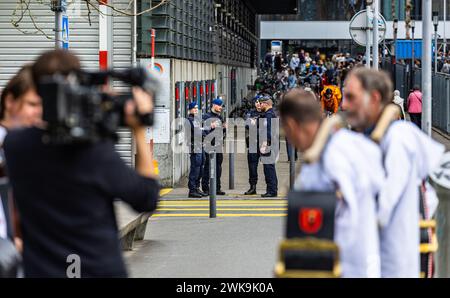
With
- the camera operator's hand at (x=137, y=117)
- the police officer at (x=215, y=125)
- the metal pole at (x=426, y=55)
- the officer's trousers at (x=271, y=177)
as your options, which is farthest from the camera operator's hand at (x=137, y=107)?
the officer's trousers at (x=271, y=177)

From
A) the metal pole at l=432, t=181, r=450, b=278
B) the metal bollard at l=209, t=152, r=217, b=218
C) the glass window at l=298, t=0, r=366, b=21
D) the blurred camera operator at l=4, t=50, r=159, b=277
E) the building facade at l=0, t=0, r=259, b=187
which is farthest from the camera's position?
the glass window at l=298, t=0, r=366, b=21

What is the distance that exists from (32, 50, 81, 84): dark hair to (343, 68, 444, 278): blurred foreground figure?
1.74 metres

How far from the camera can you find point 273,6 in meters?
64.0

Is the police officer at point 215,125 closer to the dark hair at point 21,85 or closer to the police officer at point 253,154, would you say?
the police officer at point 253,154

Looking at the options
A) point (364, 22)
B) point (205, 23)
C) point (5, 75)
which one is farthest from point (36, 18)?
point (205, 23)

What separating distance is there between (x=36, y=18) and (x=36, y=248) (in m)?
19.1

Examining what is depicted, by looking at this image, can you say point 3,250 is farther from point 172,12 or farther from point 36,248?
point 172,12

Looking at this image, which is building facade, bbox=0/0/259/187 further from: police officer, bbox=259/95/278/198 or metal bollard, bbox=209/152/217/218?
metal bollard, bbox=209/152/217/218

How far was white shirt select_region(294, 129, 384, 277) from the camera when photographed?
18.1 ft

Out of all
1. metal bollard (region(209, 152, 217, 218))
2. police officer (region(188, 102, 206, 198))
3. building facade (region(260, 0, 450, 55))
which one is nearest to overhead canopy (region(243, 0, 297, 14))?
building facade (region(260, 0, 450, 55))

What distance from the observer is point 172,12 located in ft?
82.6

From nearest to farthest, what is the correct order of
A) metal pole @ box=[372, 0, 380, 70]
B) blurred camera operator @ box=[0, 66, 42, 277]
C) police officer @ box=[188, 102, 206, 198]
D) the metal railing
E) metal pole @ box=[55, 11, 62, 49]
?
blurred camera operator @ box=[0, 66, 42, 277]
metal pole @ box=[55, 11, 62, 49]
police officer @ box=[188, 102, 206, 198]
metal pole @ box=[372, 0, 380, 70]
the metal railing

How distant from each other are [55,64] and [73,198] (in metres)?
0.57

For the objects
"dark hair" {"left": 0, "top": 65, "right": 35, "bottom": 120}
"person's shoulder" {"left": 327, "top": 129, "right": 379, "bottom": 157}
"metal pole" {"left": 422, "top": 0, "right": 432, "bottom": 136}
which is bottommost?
"person's shoulder" {"left": 327, "top": 129, "right": 379, "bottom": 157}
